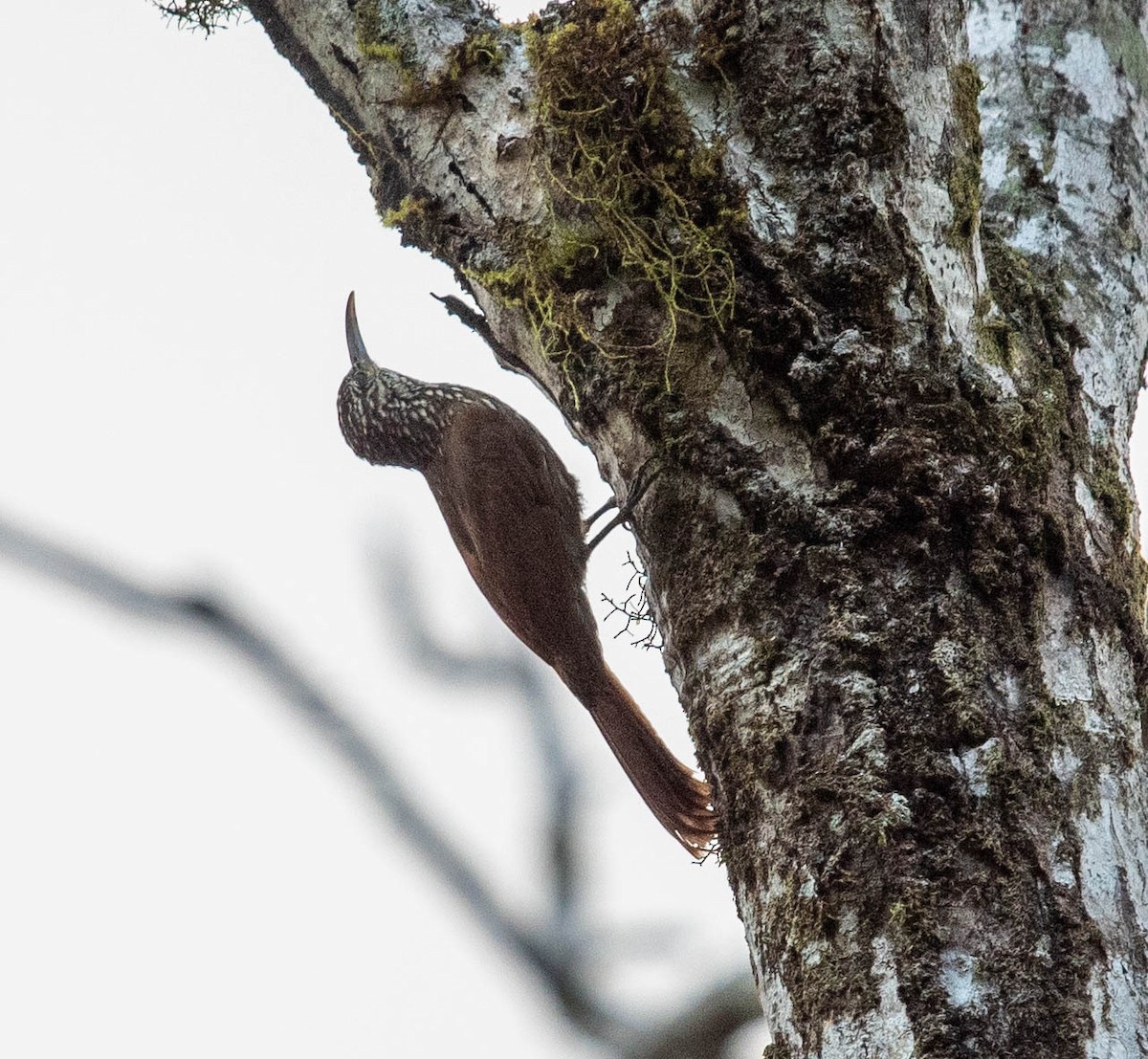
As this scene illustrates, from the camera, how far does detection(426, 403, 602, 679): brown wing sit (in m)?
3.39

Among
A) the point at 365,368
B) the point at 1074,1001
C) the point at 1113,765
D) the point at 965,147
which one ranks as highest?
the point at 365,368

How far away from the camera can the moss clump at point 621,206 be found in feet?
6.26

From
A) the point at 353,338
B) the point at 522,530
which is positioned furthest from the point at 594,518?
the point at 353,338

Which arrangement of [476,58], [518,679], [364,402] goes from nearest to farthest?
[476,58] < [518,679] < [364,402]

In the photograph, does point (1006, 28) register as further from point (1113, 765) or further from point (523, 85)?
point (1113, 765)

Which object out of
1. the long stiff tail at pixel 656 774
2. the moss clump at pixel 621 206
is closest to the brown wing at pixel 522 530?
the long stiff tail at pixel 656 774

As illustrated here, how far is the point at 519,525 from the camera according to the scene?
351cm

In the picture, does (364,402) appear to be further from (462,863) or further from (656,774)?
(462,863)

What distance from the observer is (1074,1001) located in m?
1.30

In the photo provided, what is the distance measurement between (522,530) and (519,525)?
0.05 ft

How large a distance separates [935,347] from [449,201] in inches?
34.9

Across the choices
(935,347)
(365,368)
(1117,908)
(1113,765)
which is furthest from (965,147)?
(365,368)

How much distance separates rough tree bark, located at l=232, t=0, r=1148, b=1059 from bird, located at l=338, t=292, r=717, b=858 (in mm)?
1054

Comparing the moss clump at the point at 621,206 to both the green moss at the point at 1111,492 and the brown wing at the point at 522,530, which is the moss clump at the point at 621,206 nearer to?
the green moss at the point at 1111,492
